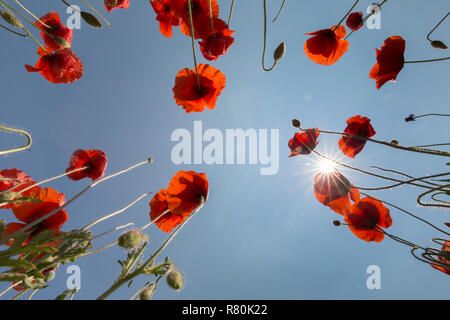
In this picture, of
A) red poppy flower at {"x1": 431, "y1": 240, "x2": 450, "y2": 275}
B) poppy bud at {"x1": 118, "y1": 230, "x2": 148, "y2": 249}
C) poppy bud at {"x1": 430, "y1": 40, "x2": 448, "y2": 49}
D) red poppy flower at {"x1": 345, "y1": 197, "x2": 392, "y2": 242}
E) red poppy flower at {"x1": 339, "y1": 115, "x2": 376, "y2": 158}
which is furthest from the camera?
red poppy flower at {"x1": 339, "y1": 115, "x2": 376, "y2": 158}

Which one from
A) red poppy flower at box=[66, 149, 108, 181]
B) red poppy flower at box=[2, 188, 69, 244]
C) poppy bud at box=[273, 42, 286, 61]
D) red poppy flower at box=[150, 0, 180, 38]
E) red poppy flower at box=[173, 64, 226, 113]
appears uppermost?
red poppy flower at box=[150, 0, 180, 38]

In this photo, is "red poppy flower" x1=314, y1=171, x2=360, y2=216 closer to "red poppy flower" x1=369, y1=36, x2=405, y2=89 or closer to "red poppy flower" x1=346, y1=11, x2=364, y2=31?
"red poppy flower" x1=369, y1=36, x2=405, y2=89

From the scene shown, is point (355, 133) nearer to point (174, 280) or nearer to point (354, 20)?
point (354, 20)

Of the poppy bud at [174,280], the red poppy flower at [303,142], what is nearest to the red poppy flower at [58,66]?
the poppy bud at [174,280]

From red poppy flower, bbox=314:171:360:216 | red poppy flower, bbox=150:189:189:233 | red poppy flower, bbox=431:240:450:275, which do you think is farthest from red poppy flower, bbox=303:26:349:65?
red poppy flower, bbox=150:189:189:233

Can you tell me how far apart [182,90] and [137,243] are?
1.02 m

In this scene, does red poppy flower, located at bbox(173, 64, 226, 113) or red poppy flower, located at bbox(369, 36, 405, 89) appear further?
→ red poppy flower, located at bbox(173, 64, 226, 113)

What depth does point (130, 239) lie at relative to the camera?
38.4 inches

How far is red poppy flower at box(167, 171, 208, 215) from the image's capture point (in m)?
1.43

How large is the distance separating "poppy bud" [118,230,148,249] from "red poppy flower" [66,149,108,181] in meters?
0.74

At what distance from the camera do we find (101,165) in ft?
5.14
